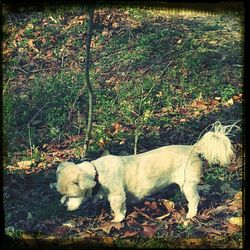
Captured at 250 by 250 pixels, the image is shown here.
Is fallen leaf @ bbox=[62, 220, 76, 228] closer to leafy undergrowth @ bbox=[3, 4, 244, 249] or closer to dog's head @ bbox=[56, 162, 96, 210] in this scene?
leafy undergrowth @ bbox=[3, 4, 244, 249]

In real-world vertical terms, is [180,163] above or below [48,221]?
above

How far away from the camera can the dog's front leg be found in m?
5.64

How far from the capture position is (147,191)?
18.6 ft

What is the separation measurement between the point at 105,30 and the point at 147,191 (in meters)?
1.52

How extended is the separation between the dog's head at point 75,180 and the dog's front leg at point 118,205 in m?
0.21

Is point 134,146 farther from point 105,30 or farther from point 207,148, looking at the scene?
point 105,30

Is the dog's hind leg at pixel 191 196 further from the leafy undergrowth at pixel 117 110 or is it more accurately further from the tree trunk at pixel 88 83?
the tree trunk at pixel 88 83

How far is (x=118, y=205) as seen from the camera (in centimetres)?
564

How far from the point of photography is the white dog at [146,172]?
18.4 feet

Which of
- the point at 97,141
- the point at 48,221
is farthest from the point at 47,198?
the point at 97,141

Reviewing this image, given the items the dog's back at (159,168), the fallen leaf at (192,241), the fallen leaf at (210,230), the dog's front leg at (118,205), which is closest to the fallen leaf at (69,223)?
the dog's front leg at (118,205)

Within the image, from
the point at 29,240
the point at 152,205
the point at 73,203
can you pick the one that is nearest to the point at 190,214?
the point at 152,205

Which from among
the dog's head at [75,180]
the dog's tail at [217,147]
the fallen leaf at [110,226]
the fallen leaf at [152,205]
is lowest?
the fallen leaf at [110,226]

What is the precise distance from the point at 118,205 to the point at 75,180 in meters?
0.45
